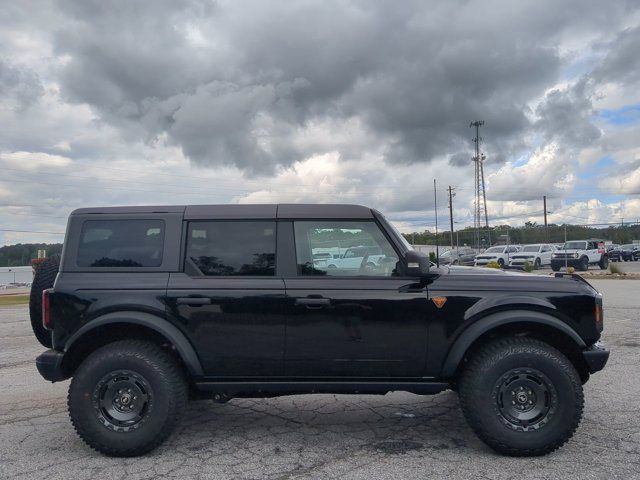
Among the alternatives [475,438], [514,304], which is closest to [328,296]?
[514,304]

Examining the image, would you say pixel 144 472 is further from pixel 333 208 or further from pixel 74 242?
pixel 333 208

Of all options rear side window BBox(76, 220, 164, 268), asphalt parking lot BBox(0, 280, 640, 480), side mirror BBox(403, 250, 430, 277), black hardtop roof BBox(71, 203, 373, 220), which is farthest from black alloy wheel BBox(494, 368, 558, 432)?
rear side window BBox(76, 220, 164, 268)

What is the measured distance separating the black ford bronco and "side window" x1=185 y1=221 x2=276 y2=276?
0.4 inches

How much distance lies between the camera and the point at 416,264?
3660mm

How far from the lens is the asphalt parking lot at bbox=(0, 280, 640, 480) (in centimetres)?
345

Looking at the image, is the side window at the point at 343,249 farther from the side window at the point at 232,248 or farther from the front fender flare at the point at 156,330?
the front fender flare at the point at 156,330

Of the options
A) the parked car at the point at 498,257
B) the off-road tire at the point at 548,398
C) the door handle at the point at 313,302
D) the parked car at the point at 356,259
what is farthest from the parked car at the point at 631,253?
the door handle at the point at 313,302

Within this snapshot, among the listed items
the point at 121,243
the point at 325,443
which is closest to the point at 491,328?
the point at 325,443

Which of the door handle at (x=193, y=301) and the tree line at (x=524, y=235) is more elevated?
the tree line at (x=524, y=235)

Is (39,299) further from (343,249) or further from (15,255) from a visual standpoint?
(15,255)

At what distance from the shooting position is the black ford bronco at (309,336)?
143 inches

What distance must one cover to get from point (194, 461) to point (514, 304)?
101 inches

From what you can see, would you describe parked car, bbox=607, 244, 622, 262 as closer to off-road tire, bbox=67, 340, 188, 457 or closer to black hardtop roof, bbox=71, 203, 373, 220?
black hardtop roof, bbox=71, 203, 373, 220

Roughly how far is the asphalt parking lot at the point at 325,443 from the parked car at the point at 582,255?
24.9m
